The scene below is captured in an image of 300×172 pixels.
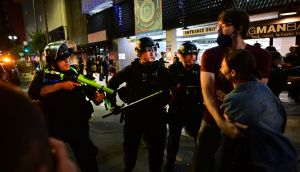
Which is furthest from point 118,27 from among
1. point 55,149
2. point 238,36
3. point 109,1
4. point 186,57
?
point 55,149

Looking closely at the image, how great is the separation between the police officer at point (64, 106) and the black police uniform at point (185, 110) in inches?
58.6

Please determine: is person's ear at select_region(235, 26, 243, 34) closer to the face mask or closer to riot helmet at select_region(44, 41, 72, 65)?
the face mask

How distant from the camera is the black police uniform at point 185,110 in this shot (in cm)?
448

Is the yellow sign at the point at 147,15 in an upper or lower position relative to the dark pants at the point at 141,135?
upper

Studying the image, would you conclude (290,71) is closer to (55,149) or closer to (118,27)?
(55,149)

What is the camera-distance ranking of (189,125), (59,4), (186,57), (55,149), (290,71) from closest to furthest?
(55,149) < (189,125) < (186,57) < (290,71) < (59,4)

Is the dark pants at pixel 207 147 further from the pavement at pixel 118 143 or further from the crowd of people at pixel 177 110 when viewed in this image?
the pavement at pixel 118 143

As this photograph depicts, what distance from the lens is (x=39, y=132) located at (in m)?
0.75

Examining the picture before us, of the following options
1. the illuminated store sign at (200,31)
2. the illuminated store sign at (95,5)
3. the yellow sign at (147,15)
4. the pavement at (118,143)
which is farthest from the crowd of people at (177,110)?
the illuminated store sign at (95,5)

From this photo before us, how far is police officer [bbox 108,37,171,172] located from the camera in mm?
3676

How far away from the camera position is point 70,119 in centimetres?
333

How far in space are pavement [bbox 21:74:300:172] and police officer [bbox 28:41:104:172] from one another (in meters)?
1.52

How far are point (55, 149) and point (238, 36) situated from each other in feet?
7.23

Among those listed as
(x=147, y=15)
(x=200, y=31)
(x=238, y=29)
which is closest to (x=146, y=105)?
(x=238, y=29)
